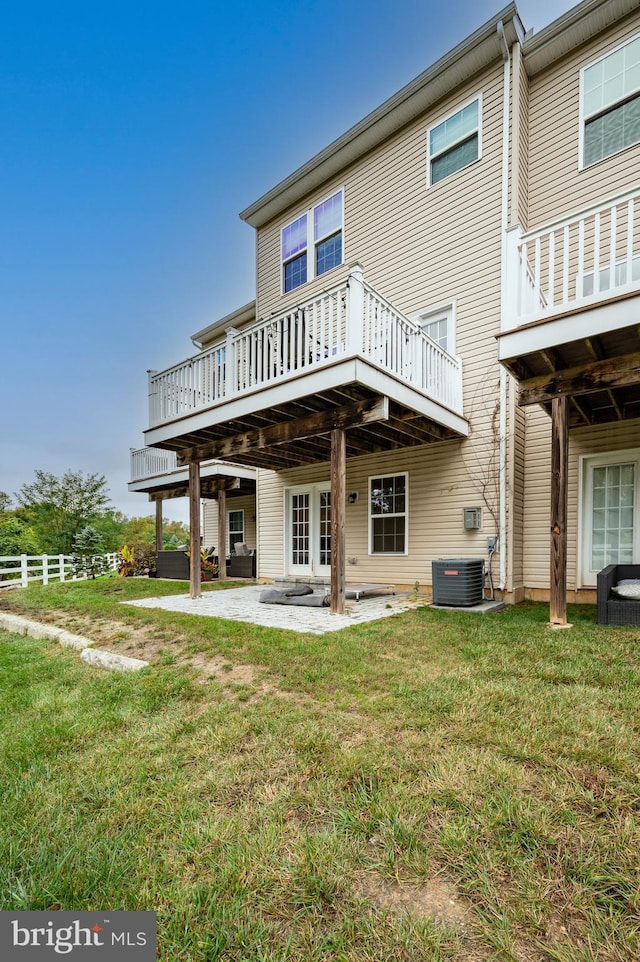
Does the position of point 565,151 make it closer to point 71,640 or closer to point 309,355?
point 309,355

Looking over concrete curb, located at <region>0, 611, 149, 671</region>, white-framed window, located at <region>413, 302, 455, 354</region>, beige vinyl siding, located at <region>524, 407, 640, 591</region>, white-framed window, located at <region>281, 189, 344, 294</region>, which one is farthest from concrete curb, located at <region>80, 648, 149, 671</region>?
white-framed window, located at <region>281, 189, 344, 294</region>

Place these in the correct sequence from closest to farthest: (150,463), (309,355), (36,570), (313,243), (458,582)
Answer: (309,355), (458,582), (313,243), (36,570), (150,463)

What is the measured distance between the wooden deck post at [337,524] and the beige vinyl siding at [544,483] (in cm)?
322

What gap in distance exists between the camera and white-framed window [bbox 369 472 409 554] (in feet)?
25.8

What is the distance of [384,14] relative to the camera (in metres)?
10.1

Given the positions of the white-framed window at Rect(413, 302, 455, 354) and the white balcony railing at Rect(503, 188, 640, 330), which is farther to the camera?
the white-framed window at Rect(413, 302, 455, 354)

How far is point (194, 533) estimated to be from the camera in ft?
24.0

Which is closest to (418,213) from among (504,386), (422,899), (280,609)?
(504,386)

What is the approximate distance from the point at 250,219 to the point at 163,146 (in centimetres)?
624

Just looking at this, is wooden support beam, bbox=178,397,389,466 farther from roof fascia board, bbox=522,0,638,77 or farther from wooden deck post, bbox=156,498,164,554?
wooden deck post, bbox=156,498,164,554

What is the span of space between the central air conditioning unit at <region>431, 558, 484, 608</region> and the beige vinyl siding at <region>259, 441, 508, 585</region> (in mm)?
660

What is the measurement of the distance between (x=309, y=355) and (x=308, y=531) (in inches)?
179

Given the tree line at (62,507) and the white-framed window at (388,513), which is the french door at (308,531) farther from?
the tree line at (62,507)

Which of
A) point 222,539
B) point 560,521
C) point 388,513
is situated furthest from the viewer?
point 222,539
